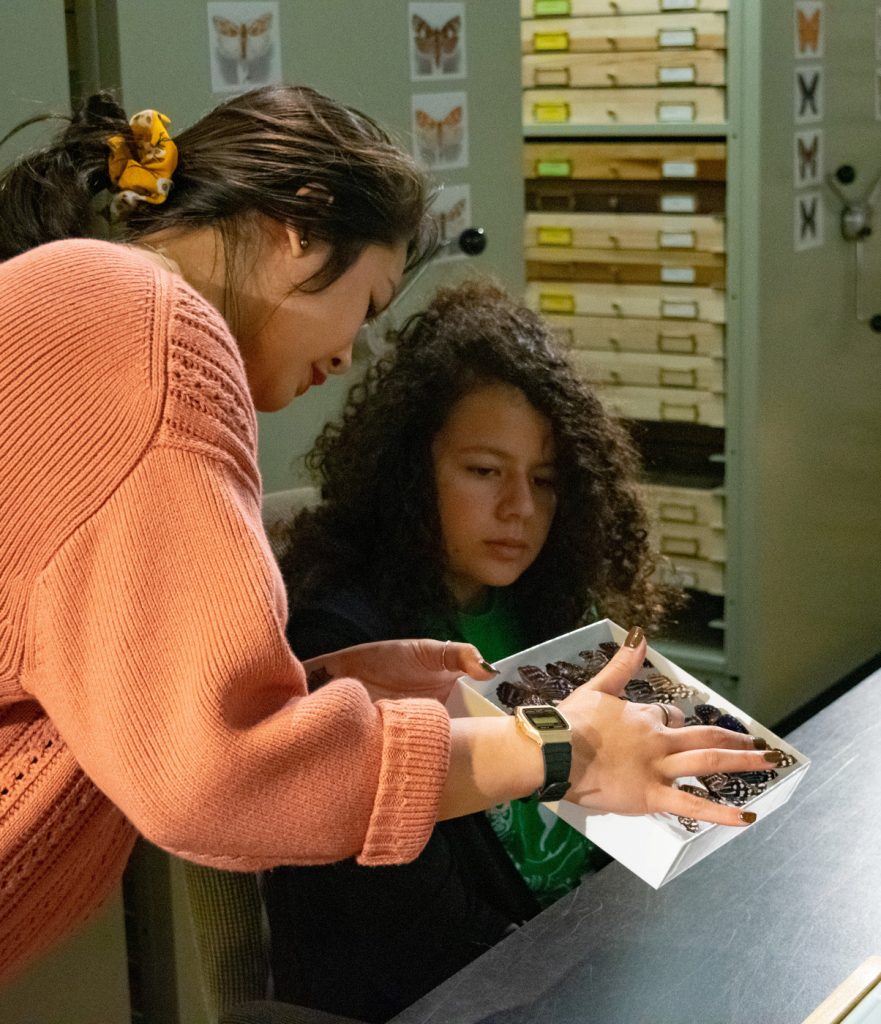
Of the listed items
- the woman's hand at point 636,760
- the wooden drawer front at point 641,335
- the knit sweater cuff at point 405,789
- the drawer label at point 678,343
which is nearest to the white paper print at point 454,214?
the wooden drawer front at point 641,335

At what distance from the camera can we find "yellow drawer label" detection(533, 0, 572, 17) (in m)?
3.31

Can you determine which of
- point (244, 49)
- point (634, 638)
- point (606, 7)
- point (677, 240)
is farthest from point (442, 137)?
point (634, 638)

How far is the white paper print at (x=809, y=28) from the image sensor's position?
3.06m

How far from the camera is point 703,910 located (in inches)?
49.3

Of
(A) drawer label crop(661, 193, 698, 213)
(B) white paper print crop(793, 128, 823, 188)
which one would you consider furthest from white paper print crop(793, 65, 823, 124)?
(A) drawer label crop(661, 193, 698, 213)

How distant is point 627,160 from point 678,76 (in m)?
0.24

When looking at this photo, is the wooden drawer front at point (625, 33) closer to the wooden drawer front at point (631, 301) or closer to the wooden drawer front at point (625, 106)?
the wooden drawer front at point (625, 106)

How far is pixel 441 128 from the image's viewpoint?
2.36 m

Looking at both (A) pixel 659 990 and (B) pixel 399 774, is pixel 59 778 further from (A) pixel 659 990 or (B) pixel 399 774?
(A) pixel 659 990

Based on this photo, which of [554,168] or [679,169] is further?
[554,168]

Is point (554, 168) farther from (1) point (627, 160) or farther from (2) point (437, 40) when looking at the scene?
(2) point (437, 40)

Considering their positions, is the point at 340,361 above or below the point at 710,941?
above

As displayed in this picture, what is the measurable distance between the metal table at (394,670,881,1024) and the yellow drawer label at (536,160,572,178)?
2.21 m

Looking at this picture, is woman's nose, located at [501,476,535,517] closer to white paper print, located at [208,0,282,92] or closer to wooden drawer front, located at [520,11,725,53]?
white paper print, located at [208,0,282,92]
